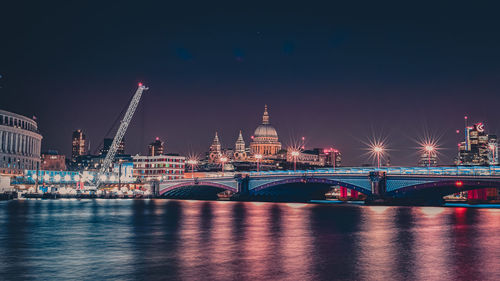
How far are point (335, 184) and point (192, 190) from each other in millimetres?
76671

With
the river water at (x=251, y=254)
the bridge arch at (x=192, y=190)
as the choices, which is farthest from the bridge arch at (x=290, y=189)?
the river water at (x=251, y=254)

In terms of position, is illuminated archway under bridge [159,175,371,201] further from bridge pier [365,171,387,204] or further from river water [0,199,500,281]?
river water [0,199,500,281]

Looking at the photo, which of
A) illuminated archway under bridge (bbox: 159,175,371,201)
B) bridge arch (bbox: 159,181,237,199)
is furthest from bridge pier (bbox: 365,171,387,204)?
bridge arch (bbox: 159,181,237,199)

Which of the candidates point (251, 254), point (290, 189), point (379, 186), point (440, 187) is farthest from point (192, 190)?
point (251, 254)

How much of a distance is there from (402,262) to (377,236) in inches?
579

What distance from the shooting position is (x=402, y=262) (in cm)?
2777

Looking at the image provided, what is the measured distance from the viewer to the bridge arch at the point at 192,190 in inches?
6700

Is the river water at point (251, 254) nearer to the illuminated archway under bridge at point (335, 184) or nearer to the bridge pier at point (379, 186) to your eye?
the illuminated archway under bridge at point (335, 184)

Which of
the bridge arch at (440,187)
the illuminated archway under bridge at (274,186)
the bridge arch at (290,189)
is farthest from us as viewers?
the bridge arch at (290,189)

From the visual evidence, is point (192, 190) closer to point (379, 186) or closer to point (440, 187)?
point (379, 186)

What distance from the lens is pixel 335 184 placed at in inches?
4530

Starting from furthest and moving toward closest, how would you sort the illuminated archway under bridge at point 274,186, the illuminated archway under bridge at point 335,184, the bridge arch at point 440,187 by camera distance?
the illuminated archway under bridge at point 274,186 → the illuminated archway under bridge at point 335,184 → the bridge arch at point 440,187

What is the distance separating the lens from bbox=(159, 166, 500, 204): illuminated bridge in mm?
93500

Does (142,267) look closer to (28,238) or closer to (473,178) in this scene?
(28,238)
